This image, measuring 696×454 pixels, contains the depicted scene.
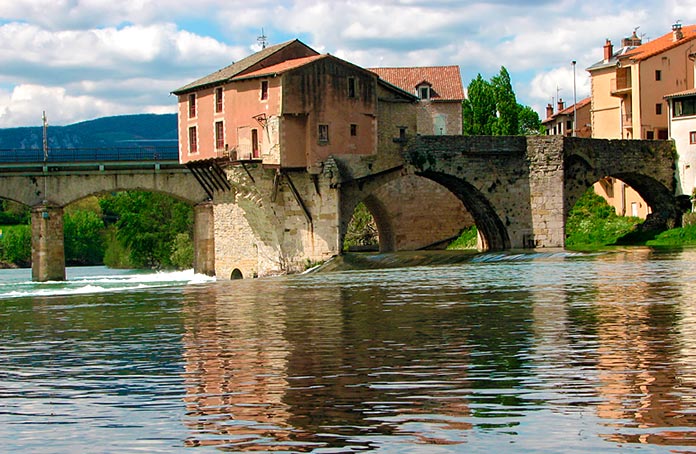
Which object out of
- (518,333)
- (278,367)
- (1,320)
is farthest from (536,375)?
(1,320)

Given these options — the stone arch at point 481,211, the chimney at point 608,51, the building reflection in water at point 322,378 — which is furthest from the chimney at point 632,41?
the building reflection in water at point 322,378

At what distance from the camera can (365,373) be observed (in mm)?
17734

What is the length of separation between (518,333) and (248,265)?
41187 mm

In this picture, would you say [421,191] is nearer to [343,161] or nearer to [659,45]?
[343,161]

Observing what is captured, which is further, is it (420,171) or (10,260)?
(10,260)

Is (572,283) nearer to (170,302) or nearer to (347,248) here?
(170,302)

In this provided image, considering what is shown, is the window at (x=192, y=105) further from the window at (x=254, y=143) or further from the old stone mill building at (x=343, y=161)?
the window at (x=254, y=143)

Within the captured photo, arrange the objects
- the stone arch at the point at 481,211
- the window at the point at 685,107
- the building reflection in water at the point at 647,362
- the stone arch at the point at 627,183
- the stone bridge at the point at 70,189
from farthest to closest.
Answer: the stone bridge at the point at 70,189, the window at the point at 685,107, the stone arch at the point at 627,183, the stone arch at the point at 481,211, the building reflection in water at the point at 647,362

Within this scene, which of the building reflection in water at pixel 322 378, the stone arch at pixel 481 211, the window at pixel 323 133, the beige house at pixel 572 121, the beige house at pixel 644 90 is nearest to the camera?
the building reflection in water at pixel 322 378

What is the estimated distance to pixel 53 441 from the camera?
44.8ft

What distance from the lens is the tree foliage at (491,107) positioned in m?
88.3

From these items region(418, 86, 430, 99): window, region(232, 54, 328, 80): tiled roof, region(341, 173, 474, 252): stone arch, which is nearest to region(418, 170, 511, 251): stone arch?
region(341, 173, 474, 252): stone arch

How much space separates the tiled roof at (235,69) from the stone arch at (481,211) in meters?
10.3

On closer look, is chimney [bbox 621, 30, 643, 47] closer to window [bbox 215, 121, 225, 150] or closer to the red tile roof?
the red tile roof
